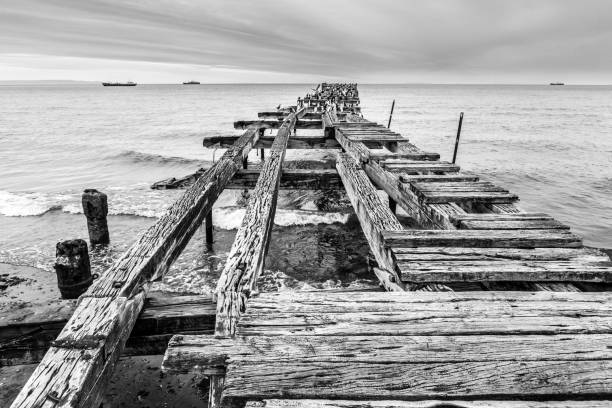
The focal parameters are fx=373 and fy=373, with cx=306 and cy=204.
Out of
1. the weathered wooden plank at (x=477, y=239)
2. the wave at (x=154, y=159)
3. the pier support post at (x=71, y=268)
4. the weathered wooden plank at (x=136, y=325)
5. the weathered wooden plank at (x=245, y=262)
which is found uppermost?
the weathered wooden plank at (x=477, y=239)

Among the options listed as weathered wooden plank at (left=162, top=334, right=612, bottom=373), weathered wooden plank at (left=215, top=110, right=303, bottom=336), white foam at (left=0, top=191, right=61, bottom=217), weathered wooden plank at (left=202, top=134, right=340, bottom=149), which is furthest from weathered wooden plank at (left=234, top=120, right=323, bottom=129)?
weathered wooden plank at (left=162, top=334, right=612, bottom=373)

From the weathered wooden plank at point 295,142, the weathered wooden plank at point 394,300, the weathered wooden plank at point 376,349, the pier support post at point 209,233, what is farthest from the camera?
the weathered wooden plank at point 295,142

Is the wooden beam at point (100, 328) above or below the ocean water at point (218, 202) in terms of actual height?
above

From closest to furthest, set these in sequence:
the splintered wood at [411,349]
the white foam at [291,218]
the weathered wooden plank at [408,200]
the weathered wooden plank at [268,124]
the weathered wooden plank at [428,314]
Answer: the splintered wood at [411,349] < the weathered wooden plank at [428,314] < the weathered wooden plank at [408,200] < the white foam at [291,218] < the weathered wooden plank at [268,124]

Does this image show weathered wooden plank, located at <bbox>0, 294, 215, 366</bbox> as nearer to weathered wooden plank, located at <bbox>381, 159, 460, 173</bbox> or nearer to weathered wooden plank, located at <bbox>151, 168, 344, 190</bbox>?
weathered wooden plank, located at <bbox>381, 159, 460, 173</bbox>

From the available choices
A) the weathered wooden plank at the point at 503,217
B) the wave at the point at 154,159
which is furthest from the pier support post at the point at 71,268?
the wave at the point at 154,159

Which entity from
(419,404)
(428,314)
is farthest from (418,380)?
(428,314)

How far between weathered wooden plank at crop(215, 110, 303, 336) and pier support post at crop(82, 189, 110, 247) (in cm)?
451

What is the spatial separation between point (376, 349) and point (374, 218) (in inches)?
70.9

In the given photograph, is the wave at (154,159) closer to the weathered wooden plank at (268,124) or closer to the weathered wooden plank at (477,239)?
the weathered wooden plank at (268,124)

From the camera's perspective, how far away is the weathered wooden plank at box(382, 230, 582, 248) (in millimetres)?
2941

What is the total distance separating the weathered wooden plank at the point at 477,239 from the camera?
2.94 m

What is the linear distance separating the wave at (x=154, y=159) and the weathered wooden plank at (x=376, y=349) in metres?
18.8

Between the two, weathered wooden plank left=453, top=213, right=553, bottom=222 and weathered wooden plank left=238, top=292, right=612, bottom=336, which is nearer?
weathered wooden plank left=238, top=292, right=612, bottom=336
